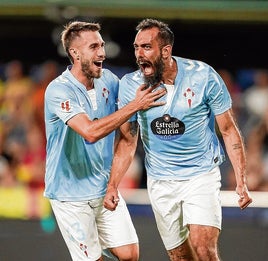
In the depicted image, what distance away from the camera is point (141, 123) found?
5.14 meters

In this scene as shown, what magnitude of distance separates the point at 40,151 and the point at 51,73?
730mm

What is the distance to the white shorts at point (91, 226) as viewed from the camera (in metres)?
5.11

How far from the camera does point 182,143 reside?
16.8ft

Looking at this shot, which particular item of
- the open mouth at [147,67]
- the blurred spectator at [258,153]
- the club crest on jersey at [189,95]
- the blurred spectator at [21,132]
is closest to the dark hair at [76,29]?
the open mouth at [147,67]

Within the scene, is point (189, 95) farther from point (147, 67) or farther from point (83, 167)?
point (83, 167)

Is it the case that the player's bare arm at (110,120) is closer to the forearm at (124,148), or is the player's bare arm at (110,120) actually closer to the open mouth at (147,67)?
the open mouth at (147,67)

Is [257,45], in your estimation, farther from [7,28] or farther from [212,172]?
[212,172]

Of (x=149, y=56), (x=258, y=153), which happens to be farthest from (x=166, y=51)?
(x=258, y=153)

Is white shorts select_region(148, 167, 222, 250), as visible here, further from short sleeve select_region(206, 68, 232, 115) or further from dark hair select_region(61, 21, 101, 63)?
dark hair select_region(61, 21, 101, 63)

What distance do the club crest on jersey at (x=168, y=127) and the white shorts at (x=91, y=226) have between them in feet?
1.52

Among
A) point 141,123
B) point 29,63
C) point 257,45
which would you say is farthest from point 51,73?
point 141,123

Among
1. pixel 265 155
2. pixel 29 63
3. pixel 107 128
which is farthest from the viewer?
pixel 29 63

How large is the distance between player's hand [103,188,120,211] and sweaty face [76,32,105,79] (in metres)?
0.65

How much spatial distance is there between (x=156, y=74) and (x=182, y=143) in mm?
413
